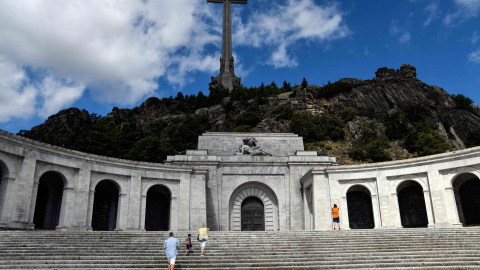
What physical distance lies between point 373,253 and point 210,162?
18059mm

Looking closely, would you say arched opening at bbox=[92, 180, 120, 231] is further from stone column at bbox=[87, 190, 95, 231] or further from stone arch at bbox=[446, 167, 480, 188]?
stone arch at bbox=[446, 167, 480, 188]

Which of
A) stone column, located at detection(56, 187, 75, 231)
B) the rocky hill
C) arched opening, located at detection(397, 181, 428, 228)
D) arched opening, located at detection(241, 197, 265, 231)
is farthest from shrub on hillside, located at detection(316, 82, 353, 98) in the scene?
stone column, located at detection(56, 187, 75, 231)

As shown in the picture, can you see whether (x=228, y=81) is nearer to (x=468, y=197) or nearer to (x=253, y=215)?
(x=253, y=215)

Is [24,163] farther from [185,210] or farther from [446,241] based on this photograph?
[446,241]

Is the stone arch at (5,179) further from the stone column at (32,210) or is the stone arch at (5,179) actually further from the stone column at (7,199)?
the stone column at (32,210)

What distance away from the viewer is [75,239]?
57.1 ft

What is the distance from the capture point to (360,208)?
2880cm

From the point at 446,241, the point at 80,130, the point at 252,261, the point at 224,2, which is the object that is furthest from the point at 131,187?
the point at 224,2

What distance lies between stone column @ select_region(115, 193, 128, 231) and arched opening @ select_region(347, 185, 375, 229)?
52.2ft

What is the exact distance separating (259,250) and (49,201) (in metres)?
16.1

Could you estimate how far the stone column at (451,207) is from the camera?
2371cm

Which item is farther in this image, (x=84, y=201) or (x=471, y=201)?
(x=84, y=201)

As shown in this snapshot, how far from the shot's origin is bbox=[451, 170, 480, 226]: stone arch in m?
24.4

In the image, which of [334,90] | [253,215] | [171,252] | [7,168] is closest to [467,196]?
[253,215]
